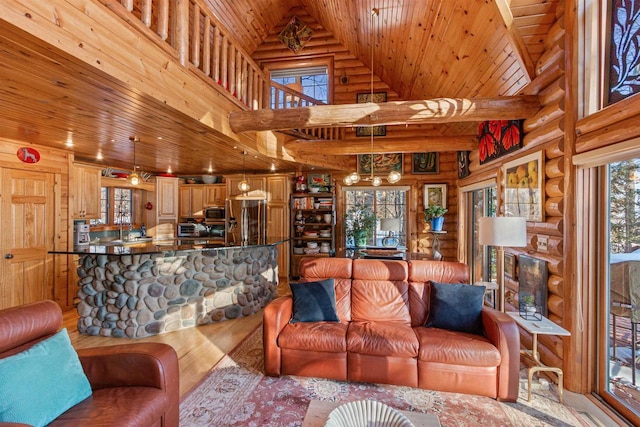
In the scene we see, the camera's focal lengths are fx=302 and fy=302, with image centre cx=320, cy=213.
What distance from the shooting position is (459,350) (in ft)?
8.06

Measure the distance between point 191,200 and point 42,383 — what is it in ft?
20.4

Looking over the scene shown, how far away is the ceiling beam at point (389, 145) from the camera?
5102mm

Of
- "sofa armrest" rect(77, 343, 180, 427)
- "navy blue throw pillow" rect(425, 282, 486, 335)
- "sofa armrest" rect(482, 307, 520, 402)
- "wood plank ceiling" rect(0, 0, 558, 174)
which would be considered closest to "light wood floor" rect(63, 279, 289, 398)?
"sofa armrest" rect(77, 343, 180, 427)

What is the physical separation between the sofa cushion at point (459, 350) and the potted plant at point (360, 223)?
3734 millimetres

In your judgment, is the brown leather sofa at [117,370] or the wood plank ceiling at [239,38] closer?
the brown leather sofa at [117,370]

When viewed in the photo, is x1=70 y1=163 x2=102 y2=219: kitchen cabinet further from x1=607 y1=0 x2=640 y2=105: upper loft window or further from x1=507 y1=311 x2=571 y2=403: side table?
x1=607 y1=0 x2=640 y2=105: upper loft window

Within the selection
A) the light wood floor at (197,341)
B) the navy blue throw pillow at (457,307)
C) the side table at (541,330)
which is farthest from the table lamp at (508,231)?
the light wood floor at (197,341)

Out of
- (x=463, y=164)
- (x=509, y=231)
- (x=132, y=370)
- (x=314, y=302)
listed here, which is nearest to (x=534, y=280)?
(x=509, y=231)

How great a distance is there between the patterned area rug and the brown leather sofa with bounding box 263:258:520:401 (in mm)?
77

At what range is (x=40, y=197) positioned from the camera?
169 inches

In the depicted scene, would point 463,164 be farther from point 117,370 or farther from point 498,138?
point 117,370

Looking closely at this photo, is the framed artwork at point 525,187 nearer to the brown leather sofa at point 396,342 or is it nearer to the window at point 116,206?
the brown leather sofa at point 396,342

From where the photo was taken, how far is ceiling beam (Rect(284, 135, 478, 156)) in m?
5.10

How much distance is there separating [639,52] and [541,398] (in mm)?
2656
